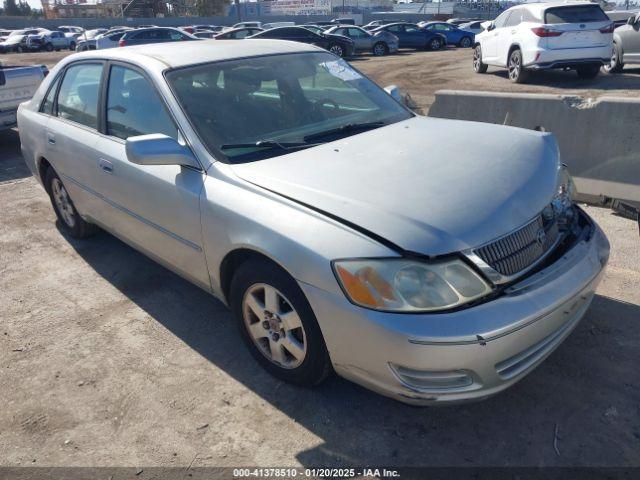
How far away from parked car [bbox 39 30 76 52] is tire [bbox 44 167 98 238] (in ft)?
134

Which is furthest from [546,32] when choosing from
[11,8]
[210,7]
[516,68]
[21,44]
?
[11,8]

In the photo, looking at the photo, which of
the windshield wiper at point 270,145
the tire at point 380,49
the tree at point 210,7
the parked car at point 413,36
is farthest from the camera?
the tree at point 210,7

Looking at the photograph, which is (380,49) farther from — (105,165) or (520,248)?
(520,248)

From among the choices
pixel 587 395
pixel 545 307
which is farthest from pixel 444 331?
pixel 587 395

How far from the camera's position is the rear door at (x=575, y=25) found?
1070 centimetres

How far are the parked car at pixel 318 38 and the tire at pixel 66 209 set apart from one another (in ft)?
56.4

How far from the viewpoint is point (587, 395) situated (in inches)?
104

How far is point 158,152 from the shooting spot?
2.76 m

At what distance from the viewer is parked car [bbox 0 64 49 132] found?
7.95 metres

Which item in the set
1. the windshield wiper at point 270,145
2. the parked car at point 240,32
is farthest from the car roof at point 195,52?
the parked car at point 240,32

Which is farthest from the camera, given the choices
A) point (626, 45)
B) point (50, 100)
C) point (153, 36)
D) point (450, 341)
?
point (153, 36)

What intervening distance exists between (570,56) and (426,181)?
401 inches

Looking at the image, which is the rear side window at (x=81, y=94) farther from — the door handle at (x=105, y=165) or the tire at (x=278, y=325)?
the tire at (x=278, y=325)

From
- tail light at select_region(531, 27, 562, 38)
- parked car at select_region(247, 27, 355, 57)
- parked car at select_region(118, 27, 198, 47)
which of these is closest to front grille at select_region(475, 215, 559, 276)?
tail light at select_region(531, 27, 562, 38)
